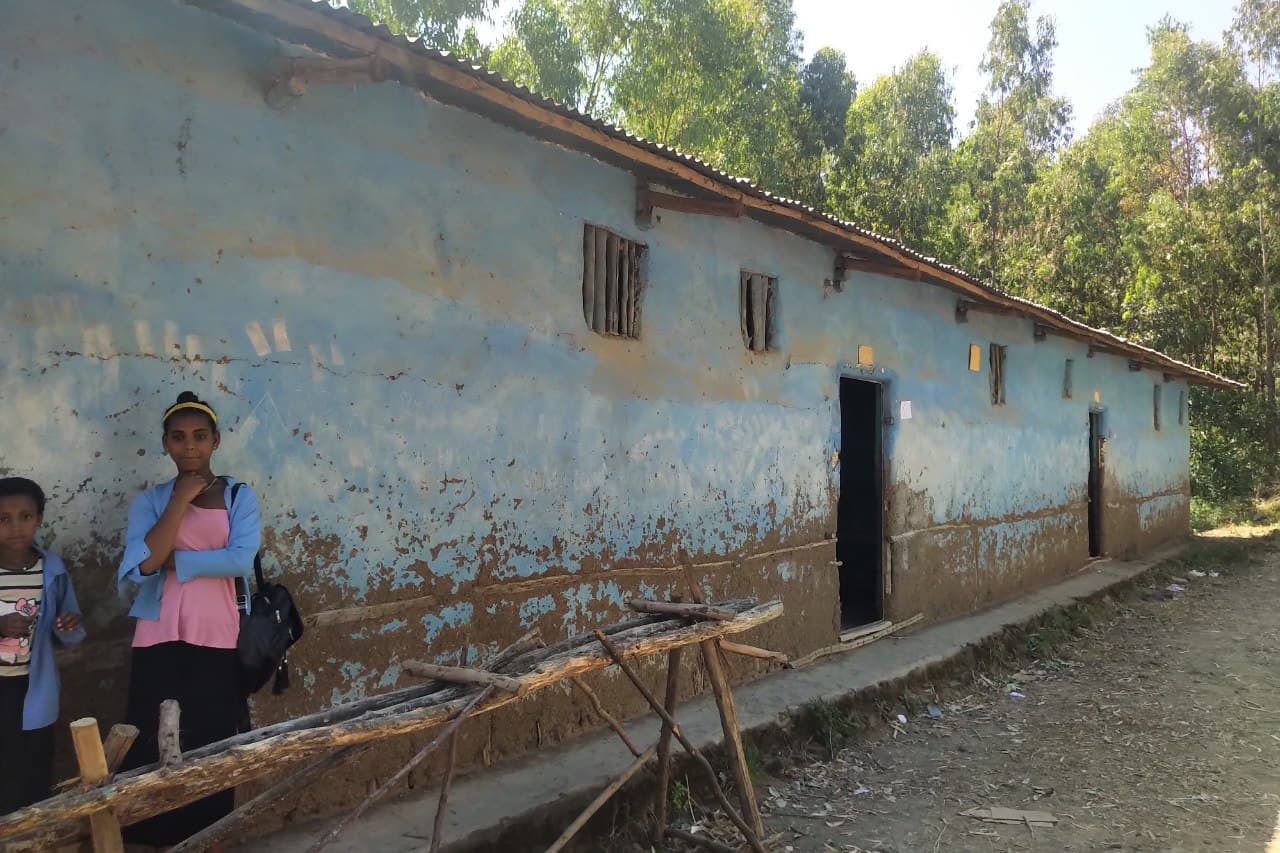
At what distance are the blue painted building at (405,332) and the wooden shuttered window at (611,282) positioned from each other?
0.02 meters

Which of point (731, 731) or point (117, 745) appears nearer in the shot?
point (117, 745)

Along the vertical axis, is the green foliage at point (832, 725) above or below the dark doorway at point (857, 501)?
below

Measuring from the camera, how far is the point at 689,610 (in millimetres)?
3850

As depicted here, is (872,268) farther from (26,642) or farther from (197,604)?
(26,642)

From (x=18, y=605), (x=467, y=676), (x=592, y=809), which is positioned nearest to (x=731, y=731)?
(x=592, y=809)

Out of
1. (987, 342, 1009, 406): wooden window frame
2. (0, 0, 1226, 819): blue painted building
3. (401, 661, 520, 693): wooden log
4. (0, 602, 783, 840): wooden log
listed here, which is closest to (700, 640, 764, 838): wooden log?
(0, 602, 783, 840): wooden log

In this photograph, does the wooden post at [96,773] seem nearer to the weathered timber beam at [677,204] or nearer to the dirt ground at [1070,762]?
the dirt ground at [1070,762]

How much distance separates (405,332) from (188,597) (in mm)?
1674

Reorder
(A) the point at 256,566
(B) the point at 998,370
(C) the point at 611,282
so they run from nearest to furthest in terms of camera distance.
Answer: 1. (A) the point at 256,566
2. (C) the point at 611,282
3. (B) the point at 998,370

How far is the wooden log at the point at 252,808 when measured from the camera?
7.38 ft

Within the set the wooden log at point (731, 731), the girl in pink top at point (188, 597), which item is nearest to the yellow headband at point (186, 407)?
the girl in pink top at point (188, 597)

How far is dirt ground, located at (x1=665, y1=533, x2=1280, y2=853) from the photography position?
4621 mm

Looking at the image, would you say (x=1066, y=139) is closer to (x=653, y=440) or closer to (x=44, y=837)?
(x=653, y=440)

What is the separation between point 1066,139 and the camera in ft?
86.8
